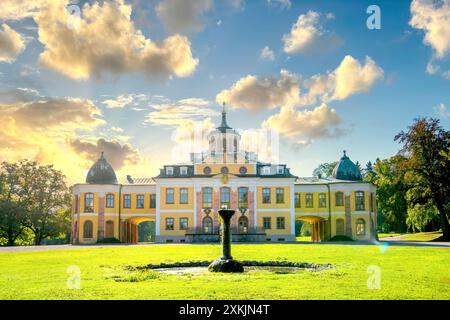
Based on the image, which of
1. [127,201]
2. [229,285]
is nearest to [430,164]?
[127,201]

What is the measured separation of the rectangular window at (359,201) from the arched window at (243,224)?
11.5 metres

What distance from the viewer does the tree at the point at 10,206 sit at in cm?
5828

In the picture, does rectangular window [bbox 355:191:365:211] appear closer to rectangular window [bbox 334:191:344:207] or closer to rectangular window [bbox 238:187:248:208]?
rectangular window [bbox 334:191:344:207]

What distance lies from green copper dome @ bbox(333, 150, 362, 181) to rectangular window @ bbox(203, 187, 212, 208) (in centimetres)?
1411

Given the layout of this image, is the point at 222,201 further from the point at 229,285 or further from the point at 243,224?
the point at 229,285

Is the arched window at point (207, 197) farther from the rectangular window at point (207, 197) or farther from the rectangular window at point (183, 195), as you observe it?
the rectangular window at point (183, 195)

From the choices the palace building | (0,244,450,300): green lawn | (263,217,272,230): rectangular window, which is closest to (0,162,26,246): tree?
the palace building

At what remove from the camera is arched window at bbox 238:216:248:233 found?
53.4m

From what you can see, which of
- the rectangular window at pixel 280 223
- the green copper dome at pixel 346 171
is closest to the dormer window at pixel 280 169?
the rectangular window at pixel 280 223

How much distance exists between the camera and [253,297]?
36.2 ft
